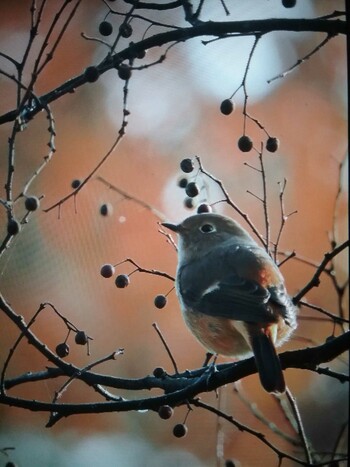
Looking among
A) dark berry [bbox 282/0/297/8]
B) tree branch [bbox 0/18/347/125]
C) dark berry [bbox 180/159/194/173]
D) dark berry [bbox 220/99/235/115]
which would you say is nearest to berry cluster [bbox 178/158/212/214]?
dark berry [bbox 180/159/194/173]

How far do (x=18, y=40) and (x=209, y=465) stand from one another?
2.98ft

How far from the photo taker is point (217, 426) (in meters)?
1.28

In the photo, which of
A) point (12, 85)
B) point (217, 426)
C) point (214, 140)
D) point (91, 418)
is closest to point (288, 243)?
point (214, 140)

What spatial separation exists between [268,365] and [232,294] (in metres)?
0.20

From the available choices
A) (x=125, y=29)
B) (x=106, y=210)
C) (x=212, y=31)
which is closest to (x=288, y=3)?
(x=212, y=31)

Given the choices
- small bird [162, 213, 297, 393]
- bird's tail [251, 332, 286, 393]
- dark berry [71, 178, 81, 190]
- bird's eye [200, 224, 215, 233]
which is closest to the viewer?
bird's tail [251, 332, 286, 393]

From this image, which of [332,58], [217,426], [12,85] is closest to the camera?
[12,85]

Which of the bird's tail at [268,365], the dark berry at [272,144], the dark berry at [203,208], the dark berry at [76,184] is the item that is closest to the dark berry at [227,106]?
the dark berry at [272,144]

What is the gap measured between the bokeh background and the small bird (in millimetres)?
69

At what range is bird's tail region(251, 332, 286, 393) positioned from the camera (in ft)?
2.89

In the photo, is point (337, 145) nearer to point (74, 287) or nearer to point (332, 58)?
point (332, 58)

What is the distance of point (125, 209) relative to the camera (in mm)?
1312

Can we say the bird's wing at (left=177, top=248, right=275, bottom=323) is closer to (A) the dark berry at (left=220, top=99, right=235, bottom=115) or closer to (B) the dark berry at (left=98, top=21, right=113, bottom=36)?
(A) the dark berry at (left=220, top=99, right=235, bottom=115)

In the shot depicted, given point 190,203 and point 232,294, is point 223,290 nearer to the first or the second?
point 232,294
